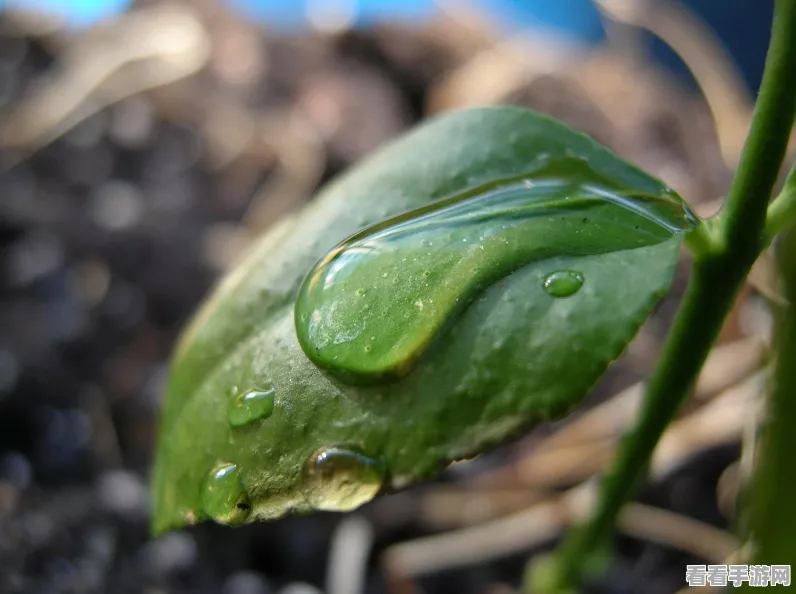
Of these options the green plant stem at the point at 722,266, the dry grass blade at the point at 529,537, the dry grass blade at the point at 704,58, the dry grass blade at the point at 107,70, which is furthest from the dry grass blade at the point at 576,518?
the dry grass blade at the point at 107,70

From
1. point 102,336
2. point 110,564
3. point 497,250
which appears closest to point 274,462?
point 497,250

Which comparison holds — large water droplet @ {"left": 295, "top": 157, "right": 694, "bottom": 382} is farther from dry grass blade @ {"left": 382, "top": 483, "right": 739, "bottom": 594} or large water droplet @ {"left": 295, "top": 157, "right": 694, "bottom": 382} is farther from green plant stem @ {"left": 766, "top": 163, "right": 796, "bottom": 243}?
dry grass blade @ {"left": 382, "top": 483, "right": 739, "bottom": 594}

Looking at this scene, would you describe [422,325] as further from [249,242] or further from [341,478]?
[249,242]

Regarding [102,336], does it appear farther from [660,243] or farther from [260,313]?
[660,243]

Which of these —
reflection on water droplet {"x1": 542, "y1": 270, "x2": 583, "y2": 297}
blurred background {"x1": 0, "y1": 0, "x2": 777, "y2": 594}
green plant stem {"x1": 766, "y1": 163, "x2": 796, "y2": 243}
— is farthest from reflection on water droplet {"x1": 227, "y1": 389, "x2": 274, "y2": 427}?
blurred background {"x1": 0, "y1": 0, "x2": 777, "y2": 594}

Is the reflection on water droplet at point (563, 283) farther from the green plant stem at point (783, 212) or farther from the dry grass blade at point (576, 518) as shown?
the dry grass blade at point (576, 518)
